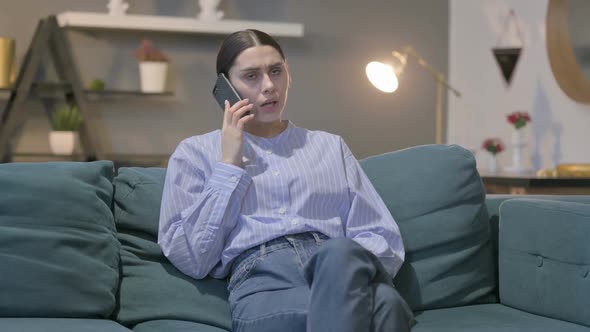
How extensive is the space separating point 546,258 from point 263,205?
74 cm

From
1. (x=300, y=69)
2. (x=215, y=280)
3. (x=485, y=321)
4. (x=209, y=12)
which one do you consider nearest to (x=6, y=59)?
(x=209, y=12)

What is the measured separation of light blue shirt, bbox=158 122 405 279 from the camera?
6.63 ft

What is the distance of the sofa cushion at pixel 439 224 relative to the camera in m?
2.23

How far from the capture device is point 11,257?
1.91 metres

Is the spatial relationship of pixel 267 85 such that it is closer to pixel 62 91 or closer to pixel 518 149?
pixel 518 149

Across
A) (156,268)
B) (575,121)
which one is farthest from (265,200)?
(575,121)

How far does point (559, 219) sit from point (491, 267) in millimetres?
307

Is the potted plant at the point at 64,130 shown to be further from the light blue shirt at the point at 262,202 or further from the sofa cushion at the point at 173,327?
the sofa cushion at the point at 173,327

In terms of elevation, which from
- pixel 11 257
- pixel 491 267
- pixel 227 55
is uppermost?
→ pixel 227 55

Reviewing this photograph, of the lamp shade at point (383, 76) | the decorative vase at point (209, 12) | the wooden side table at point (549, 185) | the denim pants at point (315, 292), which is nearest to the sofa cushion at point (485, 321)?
the denim pants at point (315, 292)

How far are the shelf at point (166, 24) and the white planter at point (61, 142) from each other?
615 millimetres

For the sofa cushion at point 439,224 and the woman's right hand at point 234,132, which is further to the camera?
the sofa cushion at point 439,224

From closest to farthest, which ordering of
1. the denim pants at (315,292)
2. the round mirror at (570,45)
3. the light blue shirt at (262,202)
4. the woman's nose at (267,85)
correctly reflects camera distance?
the denim pants at (315,292) → the light blue shirt at (262,202) → the woman's nose at (267,85) → the round mirror at (570,45)

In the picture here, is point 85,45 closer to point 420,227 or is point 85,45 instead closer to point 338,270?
point 420,227
